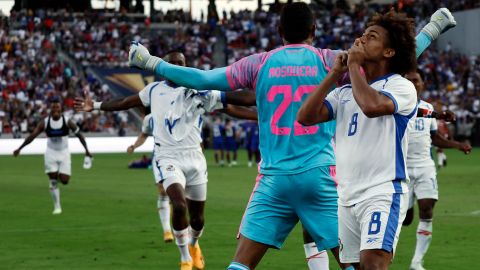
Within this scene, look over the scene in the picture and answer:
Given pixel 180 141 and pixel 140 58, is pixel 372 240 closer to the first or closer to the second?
pixel 140 58

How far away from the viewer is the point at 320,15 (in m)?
67.6

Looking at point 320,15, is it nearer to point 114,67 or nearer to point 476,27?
point 476,27

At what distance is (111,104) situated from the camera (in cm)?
1208

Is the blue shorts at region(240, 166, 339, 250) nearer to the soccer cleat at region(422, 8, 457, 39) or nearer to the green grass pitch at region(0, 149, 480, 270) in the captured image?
the soccer cleat at region(422, 8, 457, 39)

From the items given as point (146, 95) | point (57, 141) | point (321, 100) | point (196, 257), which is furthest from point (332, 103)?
point (57, 141)

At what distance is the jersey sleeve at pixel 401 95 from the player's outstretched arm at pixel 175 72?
1332mm

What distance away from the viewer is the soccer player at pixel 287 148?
7.61 m

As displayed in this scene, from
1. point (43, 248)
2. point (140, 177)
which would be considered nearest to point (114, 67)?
point (140, 177)

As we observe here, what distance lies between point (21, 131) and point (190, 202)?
1496 inches

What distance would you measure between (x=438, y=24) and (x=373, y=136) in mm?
1652

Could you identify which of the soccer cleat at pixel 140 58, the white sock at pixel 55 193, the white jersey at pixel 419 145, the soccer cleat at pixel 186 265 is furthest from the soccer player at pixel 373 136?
the white sock at pixel 55 193

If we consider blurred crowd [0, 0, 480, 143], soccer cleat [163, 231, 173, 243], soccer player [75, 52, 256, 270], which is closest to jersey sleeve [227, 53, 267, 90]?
soccer player [75, 52, 256, 270]

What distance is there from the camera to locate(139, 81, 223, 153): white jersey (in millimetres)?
12750

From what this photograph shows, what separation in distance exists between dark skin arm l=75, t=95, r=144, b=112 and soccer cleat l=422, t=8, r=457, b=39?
422cm
